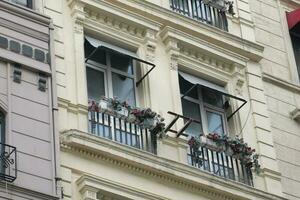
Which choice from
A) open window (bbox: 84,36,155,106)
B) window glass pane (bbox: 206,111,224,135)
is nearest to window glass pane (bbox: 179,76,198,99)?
window glass pane (bbox: 206,111,224,135)

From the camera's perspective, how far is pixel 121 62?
20.9m

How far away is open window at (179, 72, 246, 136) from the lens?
21406mm

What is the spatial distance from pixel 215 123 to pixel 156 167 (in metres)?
3.07

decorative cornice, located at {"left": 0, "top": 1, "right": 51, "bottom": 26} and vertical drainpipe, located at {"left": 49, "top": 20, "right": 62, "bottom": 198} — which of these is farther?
decorative cornice, located at {"left": 0, "top": 1, "right": 51, "bottom": 26}

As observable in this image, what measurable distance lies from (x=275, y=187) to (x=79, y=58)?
16.2ft

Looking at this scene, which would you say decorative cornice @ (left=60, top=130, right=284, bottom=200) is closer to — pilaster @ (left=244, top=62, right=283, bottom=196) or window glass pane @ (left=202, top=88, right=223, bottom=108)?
pilaster @ (left=244, top=62, right=283, bottom=196)

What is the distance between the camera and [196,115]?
70.5ft

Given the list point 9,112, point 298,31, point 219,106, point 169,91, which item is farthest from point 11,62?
point 298,31

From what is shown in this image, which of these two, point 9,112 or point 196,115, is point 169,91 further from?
point 9,112

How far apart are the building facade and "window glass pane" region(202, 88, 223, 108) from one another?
0.02 meters

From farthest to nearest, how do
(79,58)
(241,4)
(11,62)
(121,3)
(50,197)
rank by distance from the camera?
(241,4), (121,3), (79,58), (11,62), (50,197)

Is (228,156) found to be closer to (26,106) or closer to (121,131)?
(121,131)

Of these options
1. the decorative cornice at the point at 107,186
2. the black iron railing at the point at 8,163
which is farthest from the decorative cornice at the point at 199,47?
the black iron railing at the point at 8,163

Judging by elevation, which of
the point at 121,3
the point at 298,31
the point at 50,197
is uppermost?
the point at 298,31
